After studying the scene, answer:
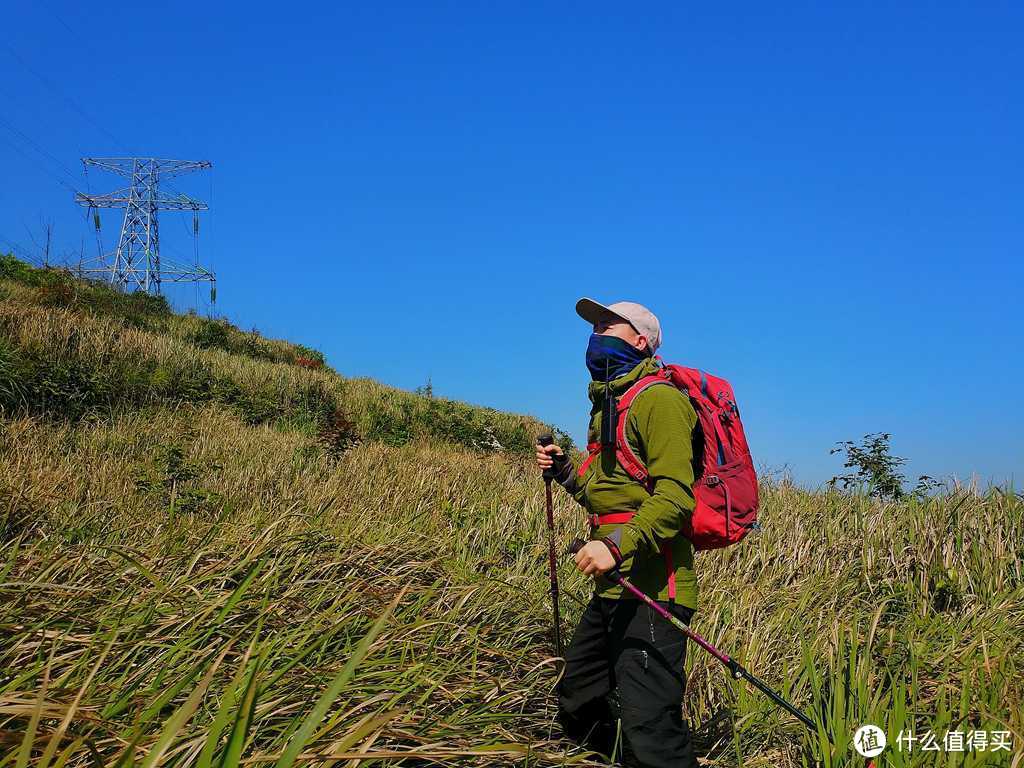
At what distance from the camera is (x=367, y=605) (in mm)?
3750

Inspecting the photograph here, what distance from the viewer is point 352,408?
13.5m

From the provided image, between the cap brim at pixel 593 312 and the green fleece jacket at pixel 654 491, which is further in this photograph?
the cap brim at pixel 593 312

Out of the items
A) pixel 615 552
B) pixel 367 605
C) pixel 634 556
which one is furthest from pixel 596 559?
pixel 367 605

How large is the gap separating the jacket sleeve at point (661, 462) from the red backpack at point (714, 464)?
64 mm

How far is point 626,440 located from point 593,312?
79 centimetres

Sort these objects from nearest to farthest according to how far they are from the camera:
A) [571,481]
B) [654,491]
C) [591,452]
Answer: [654,491] < [591,452] < [571,481]

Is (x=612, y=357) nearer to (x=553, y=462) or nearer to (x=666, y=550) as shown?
(x=553, y=462)

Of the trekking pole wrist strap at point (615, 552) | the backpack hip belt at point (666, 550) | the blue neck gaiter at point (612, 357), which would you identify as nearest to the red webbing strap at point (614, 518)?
the backpack hip belt at point (666, 550)

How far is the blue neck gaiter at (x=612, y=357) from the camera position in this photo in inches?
125

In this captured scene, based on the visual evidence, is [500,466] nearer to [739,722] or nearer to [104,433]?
[104,433]

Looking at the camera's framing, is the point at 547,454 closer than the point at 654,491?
No

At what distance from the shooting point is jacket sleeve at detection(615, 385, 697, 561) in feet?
8.61

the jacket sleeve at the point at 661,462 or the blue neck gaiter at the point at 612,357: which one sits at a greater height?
the blue neck gaiter at the point at 612,357

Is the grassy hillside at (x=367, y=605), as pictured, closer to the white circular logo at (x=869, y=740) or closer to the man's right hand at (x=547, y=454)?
the white circular logo at (x=869, y=740)
